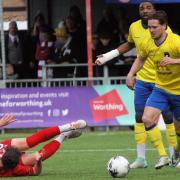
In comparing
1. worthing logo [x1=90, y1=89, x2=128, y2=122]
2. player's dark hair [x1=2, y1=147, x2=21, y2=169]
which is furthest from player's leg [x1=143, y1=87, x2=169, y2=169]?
worthing logo [x1=90, y1=89, x2=128, y2=122]

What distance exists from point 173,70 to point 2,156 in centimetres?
248

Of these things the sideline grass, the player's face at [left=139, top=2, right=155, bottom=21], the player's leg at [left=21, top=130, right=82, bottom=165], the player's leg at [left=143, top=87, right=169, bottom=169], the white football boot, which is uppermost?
the player's face at [left=139, top=2, right=155, bottom=21]

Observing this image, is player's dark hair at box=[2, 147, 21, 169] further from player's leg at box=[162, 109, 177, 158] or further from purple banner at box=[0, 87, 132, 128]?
purple banner at box=[0, 87, 132, 128]

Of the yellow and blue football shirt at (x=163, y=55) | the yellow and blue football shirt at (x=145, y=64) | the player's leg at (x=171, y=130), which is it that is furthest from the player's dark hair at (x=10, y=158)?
the player's leg at (x=171, y=130)

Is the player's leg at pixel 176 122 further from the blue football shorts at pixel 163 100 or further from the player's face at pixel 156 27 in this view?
the player's face at pixel 156 27

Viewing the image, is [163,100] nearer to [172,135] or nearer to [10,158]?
[172,135]

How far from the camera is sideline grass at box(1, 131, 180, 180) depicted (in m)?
10.9

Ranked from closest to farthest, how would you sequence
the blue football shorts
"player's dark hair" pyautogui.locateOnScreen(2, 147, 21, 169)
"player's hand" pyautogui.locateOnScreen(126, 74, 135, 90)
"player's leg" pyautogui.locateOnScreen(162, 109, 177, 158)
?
"player's dark hair" pyautogui.locateOnScreen(2, 147, 21, 169)
the blue football shorts
"player's hand" pyautogui.locateOnScreen(126, 74, 135, 90)
"player's leg" pyautogui.locateOnScreen(162, 109, 177, 158)

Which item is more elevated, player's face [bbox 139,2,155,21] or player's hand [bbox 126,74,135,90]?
player's face [bbox 139,2,155,21]

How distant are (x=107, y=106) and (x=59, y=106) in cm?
103

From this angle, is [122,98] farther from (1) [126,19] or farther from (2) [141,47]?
(2) [141,47]

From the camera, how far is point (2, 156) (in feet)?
34.7

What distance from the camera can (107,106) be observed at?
18.1m

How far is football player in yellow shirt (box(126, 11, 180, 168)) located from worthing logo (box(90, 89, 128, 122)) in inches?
254
